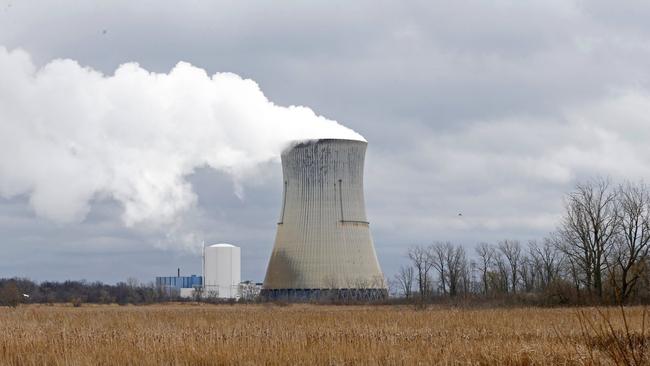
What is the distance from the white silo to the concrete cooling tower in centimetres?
2115

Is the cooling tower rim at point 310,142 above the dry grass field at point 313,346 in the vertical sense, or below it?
above

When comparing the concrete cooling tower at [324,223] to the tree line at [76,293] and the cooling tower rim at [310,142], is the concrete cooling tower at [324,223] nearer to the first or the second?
the cooling tower rim at [310,142]

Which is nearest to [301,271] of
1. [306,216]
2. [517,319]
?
[306,216]

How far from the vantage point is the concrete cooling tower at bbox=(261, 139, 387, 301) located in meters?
32.0

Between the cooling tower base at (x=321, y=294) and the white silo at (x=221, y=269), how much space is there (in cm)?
1770

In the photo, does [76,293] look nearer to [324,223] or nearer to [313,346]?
[324,223]

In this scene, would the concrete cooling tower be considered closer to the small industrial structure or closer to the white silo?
the white silo

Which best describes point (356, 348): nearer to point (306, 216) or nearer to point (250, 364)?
point (250, 364)

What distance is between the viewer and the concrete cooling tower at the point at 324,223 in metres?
32.0

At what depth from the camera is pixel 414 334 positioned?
12.6 metres

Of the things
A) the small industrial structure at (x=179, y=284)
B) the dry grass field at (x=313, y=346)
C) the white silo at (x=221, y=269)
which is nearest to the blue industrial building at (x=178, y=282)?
the small industrial structure at (x=179, y=284)

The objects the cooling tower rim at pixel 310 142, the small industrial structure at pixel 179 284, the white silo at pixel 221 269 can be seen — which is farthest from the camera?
the small industrial structure at pixel 179 284

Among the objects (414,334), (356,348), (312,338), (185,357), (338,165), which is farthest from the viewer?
(338,165)

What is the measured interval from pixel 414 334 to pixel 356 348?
2.86m
